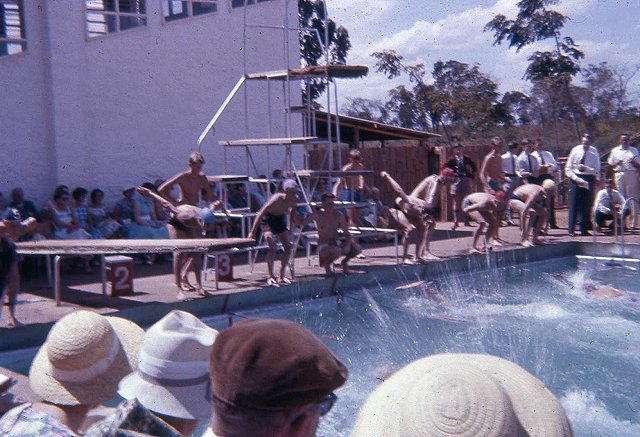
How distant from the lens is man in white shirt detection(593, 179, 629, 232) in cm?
1531

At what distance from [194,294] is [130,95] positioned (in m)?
5.98

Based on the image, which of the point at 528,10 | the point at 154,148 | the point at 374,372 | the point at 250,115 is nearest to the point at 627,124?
the point at 528,10

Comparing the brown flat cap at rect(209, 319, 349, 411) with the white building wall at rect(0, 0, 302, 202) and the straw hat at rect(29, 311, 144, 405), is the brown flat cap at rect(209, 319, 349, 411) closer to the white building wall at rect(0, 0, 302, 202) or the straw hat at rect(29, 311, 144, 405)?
the straw hat at rect(29, 311, 144, 405)

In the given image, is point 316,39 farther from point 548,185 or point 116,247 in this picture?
point 116,247

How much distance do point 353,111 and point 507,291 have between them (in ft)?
85.7

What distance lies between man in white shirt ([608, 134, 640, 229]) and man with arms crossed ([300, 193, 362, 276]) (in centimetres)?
688

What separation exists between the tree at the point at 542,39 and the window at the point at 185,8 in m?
14.9

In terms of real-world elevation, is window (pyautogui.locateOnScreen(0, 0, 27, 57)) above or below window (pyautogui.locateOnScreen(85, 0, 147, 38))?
below

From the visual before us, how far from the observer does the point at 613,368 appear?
322 inches

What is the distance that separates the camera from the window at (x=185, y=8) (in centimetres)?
1509

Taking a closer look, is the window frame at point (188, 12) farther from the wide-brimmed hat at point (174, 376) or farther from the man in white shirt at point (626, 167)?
the wide-brimmed hat at point (174, 376)

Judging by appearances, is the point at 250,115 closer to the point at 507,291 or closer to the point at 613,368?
the point at 507,291

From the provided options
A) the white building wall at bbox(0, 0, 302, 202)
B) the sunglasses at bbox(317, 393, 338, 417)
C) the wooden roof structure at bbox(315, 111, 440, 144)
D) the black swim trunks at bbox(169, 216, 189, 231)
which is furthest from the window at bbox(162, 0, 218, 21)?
A: the sunglasses at bbox(317, 393, 338, 417)

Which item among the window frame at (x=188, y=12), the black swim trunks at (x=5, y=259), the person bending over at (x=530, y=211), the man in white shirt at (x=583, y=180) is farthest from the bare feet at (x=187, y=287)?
the man in white shirt at (x=583, y=180)
